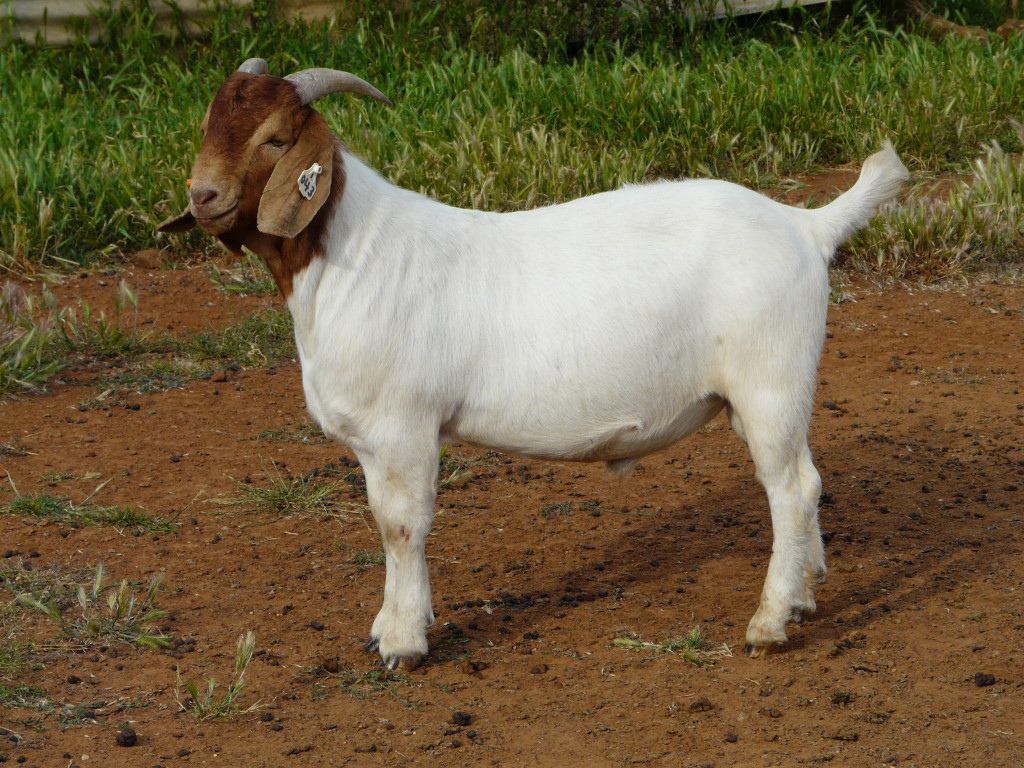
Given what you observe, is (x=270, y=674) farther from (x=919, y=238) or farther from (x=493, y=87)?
(x=493, y=87)

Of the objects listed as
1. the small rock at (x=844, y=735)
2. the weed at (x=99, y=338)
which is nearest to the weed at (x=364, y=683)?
the small rock at (x=844, y=735)

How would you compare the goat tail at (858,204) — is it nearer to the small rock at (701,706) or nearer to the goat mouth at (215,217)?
the small rock at (701,706)

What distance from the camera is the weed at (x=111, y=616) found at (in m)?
4.03

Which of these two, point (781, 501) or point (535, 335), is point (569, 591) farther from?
point (535, 335)

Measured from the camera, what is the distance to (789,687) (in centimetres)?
369

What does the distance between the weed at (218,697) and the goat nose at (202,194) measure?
125cm

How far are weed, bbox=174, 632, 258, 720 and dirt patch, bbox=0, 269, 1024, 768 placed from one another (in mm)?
33

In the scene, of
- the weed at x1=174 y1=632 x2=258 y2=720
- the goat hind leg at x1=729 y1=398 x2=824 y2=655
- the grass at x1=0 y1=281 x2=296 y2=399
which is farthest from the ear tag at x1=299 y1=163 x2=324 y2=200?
the grass at x1=0 y1=281 x2=296 y2=399

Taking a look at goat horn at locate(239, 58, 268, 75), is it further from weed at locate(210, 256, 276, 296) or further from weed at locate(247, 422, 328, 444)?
weed at locate(210, 256, 276, 296)

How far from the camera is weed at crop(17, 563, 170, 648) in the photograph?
4.03 meters

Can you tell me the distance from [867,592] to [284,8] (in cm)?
773

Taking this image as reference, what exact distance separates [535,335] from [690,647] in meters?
1.07

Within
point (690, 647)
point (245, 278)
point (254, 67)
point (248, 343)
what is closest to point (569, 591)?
point (690, 647)

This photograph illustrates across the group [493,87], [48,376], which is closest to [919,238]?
[493,87]
